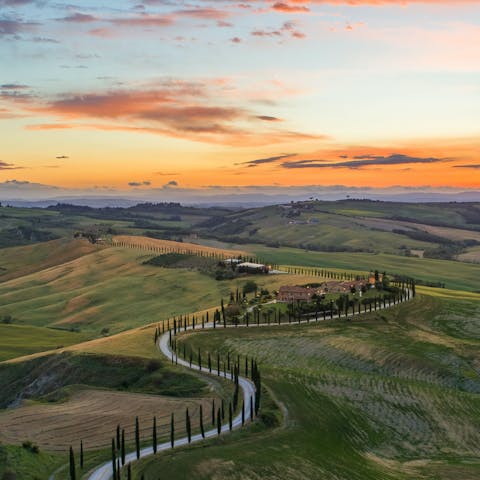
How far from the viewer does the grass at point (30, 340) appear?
550ft

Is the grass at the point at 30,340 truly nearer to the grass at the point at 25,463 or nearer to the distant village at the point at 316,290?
the distant village at the point at 316,290

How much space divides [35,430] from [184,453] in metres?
22.8

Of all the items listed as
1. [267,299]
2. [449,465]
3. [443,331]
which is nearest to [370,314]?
[443,331]

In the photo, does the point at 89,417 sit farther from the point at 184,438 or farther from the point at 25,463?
the point at 25,463

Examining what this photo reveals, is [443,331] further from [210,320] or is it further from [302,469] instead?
[302,469]

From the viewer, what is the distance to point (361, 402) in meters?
102

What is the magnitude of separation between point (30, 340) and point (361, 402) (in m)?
114

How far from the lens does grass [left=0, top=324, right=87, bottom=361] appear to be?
550 feet

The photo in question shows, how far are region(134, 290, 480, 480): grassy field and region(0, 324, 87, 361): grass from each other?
55034 millimetres

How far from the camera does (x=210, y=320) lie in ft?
544

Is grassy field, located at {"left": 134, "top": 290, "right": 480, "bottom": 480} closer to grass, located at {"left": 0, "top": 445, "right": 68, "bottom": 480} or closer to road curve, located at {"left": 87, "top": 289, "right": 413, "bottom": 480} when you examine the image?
road curve, located at {"left": 87, "top": 289, "right": 413, "bottom": 480}

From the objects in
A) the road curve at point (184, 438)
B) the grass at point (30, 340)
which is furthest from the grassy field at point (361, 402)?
the grass at point (30, 340)

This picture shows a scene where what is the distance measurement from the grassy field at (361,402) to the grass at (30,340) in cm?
5503

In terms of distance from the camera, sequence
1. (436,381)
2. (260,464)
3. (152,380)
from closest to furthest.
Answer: (260,464)
(152,380)
(436,381)
